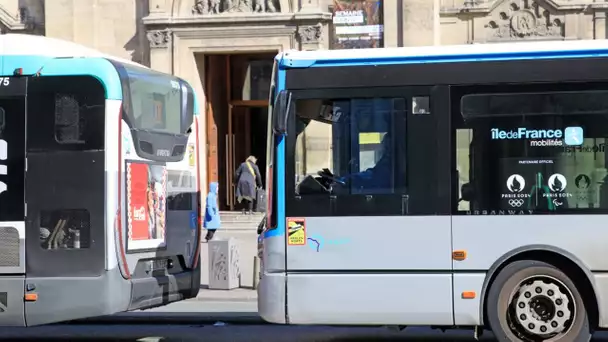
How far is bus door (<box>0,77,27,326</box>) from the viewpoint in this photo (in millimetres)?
8641

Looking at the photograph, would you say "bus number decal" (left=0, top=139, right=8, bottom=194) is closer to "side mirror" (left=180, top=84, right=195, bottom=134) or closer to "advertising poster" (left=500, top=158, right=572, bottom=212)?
"side mirror" (left=180, top=84, right=195, bottom=134)

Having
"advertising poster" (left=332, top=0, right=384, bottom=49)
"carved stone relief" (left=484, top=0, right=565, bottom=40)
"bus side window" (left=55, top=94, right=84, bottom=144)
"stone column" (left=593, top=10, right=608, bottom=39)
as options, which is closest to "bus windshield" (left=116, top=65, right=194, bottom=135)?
"bus side window" (left=55, top=94, right=84, bottom=144)

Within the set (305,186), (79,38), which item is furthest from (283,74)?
(79,38)

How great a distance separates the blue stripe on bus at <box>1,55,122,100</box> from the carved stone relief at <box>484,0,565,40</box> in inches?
599

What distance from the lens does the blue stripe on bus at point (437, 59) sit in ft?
27.5

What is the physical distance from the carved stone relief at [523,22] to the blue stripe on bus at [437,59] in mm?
14112

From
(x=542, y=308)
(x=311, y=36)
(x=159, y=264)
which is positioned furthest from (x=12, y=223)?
(x=311, y=36)

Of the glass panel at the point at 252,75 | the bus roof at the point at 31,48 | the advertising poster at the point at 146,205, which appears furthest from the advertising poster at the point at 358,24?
the bus roof at the point at 31,48

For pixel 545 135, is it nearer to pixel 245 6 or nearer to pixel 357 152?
pixel 357 152

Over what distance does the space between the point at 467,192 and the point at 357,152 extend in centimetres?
109

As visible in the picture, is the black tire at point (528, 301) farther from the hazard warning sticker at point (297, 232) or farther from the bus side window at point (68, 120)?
the bus side window at point (68, 120)

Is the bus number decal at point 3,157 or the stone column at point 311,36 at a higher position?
the stone column at point 311,36

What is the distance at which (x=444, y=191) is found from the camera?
8.41m

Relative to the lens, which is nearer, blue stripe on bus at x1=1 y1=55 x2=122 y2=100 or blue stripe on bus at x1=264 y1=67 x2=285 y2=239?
blue stripe on bus at x1=264 y1=67 x2=285 y2=239
